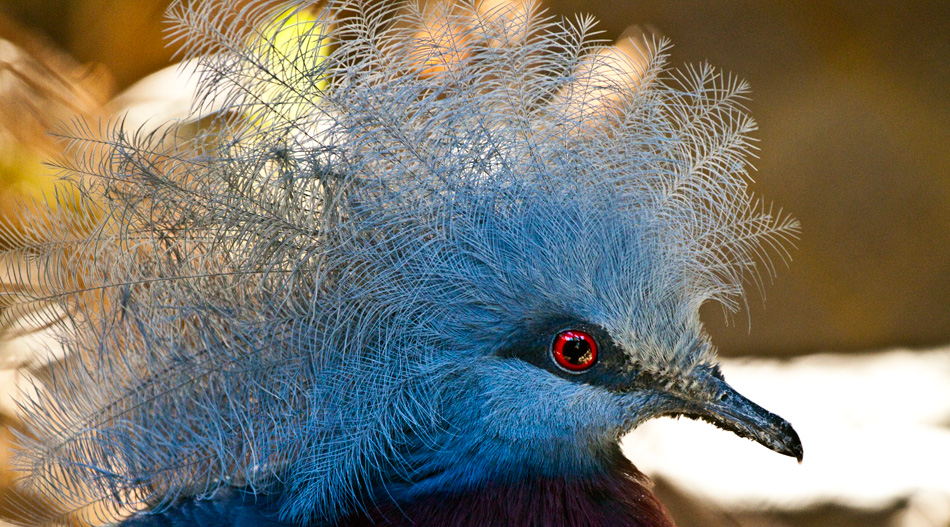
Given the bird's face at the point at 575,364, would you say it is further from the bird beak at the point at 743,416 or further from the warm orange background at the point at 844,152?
the warm orange background at the point at 844,152

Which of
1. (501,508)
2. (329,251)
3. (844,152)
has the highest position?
(844,152)

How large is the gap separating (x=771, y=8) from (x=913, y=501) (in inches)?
72.4

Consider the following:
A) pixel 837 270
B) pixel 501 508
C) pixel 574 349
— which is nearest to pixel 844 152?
pixel 837 270

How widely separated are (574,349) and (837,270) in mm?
2139

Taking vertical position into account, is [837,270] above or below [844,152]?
below

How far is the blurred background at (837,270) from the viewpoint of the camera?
257 centimetres

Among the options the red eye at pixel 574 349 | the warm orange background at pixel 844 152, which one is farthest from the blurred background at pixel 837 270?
the red eye at pixel 574 349

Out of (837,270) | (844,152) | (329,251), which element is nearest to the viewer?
(329,251)

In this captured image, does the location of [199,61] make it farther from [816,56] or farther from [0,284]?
[816,56]

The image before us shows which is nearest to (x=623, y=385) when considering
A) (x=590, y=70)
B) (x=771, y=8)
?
(x=590, y=70)

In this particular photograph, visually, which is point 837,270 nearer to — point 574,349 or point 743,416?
point 743,416

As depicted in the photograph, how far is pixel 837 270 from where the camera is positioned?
275cm

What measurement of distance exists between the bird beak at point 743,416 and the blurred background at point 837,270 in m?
1.55

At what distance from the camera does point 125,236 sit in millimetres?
1028
